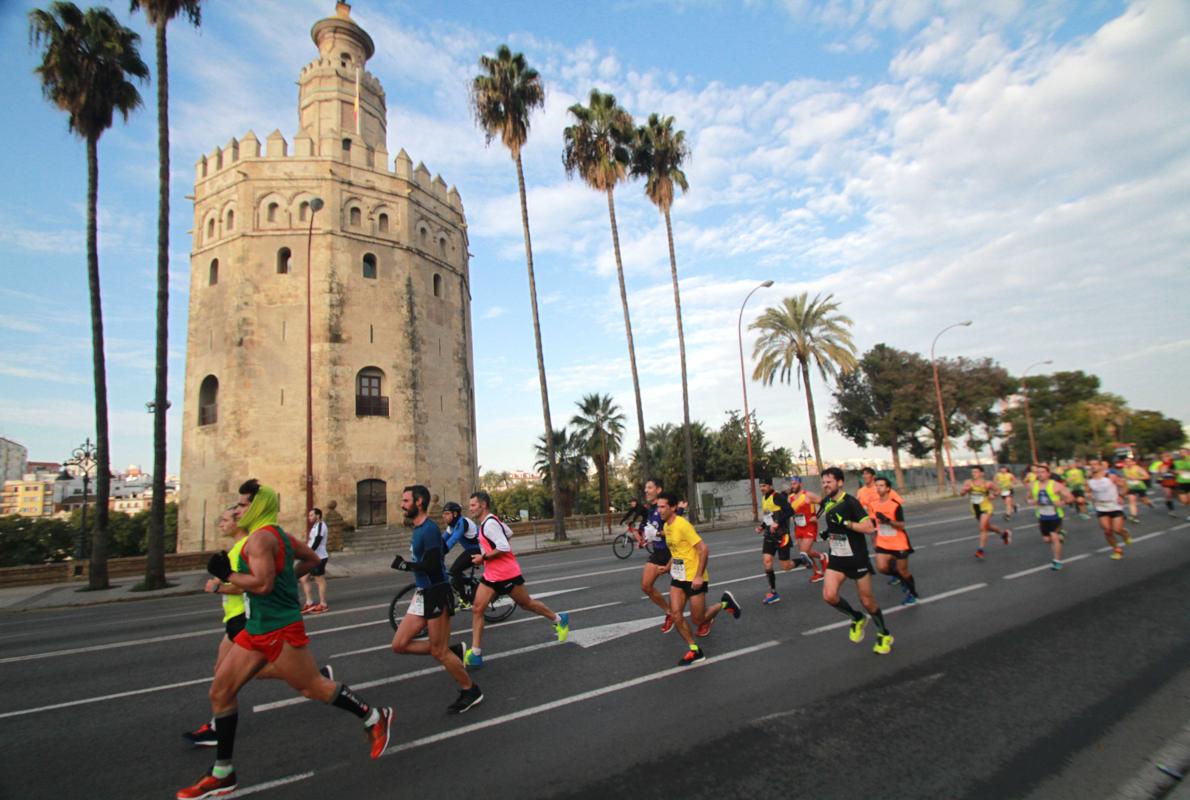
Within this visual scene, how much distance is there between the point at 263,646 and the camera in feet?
12.5

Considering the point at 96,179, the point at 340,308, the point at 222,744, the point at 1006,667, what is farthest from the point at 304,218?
the point at 1006,667

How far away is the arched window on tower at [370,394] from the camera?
94.6ft

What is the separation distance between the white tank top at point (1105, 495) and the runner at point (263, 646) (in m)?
13.3

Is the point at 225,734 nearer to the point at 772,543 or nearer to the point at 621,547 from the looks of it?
the point at 772,543

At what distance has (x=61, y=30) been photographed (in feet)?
53.0

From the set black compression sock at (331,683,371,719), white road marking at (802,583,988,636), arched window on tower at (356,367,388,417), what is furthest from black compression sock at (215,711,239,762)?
arched window on tower at (356,367,388,417)

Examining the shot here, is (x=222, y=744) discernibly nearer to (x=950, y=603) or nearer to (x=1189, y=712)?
(x=1189, y=712)

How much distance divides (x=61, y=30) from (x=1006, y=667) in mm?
25295

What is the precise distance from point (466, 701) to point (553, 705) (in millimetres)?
733

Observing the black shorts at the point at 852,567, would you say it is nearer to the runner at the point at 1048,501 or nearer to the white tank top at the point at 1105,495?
the runner at the point at 1048,501

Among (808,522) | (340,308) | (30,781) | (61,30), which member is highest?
(61,30)

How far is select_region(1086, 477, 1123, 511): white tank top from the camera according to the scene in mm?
11008

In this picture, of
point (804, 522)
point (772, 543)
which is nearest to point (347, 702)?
point (772, 543)

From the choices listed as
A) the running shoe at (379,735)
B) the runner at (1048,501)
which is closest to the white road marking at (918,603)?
the runner at (1048,501)
